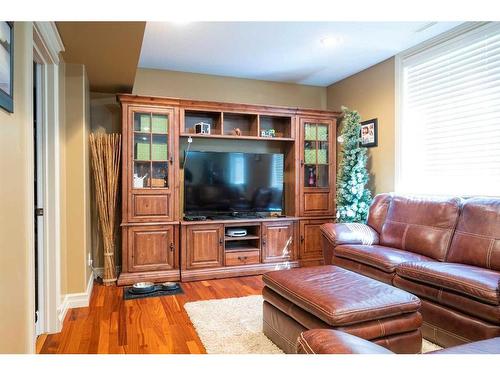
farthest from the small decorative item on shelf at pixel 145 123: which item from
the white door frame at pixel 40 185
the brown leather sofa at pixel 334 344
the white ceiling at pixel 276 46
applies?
the brown leather sofa at pixel 334 344

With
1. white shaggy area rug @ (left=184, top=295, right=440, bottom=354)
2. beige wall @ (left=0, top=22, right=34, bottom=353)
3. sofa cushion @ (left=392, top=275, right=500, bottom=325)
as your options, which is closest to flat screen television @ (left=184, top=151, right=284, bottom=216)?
white shaggy area rug @ (left=184, top=295, right=440, bottom=354)

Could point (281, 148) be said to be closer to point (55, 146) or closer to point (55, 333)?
point (55, 146)

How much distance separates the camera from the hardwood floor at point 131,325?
2279 mm

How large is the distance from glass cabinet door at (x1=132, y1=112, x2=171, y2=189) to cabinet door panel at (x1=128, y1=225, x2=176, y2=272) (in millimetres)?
515

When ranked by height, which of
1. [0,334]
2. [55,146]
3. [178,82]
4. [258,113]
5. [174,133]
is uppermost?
[178,82]

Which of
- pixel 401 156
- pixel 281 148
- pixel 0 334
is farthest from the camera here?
pixel 281 148

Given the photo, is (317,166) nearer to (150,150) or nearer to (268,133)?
(268,133)

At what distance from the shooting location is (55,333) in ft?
8.25

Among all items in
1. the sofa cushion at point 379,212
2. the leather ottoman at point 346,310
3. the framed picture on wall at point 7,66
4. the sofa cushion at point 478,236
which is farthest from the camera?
the sofa cushion at point 379,212

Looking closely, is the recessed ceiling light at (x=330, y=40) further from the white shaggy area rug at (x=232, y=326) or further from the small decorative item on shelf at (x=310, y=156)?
the white shaggy area rug at (x=232, y=326)

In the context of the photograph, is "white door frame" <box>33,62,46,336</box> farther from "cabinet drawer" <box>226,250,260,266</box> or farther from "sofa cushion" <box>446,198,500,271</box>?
"sofa cushion" <box>446,198,500,271</box>

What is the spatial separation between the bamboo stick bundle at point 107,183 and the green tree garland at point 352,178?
2682 millimetres
